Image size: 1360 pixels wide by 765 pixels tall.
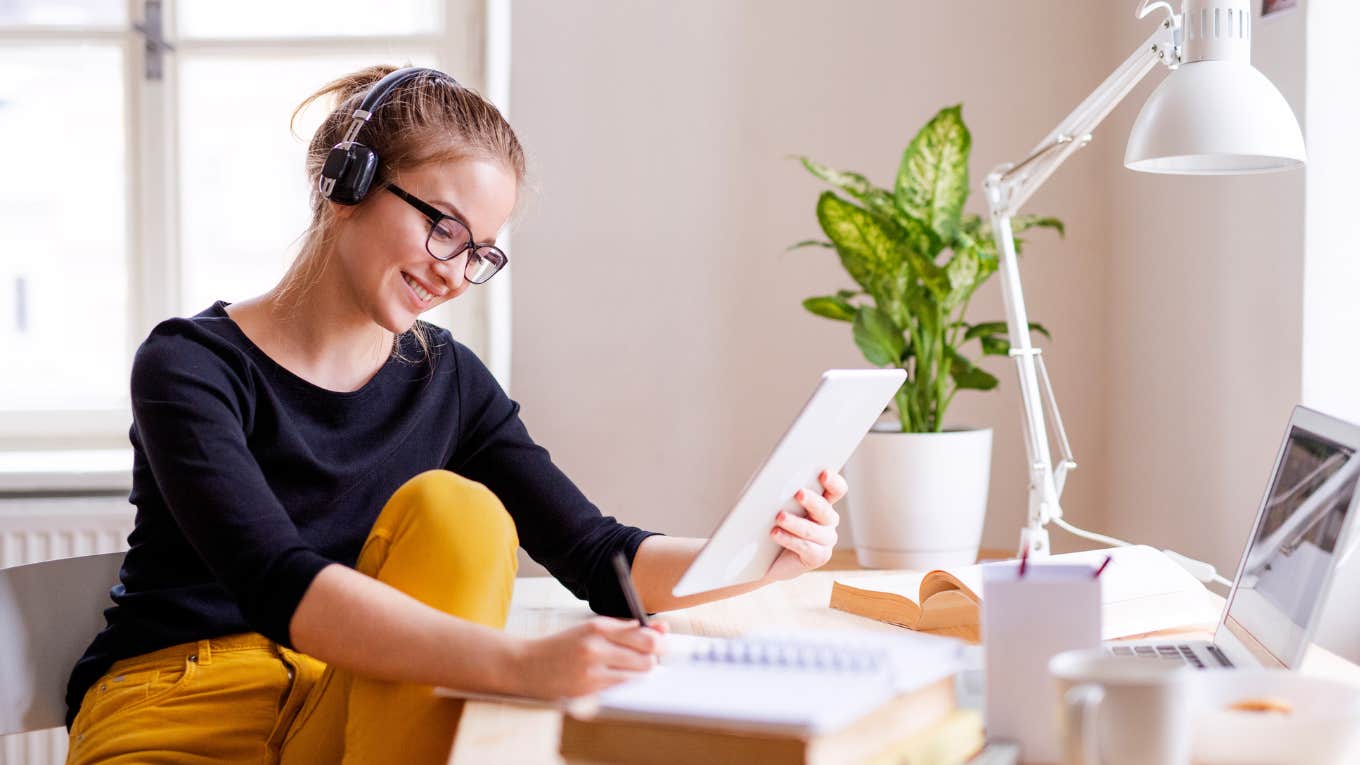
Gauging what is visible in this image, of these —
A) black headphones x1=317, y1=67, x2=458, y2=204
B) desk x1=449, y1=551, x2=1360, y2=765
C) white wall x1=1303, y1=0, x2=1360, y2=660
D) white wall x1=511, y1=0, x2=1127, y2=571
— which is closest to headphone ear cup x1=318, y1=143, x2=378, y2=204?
black headphones x1=317, y1=67, x2=458, y2=204

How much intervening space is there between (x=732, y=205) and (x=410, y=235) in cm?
99

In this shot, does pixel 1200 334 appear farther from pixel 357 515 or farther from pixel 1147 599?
pixel 357 515

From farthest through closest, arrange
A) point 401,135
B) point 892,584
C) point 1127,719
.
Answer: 1. point 892,584
2. point 401,135
3. point 1127,719

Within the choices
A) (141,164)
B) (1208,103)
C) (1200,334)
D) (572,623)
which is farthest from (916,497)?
(141,164)

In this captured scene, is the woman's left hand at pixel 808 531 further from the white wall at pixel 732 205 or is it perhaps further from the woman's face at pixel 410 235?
the white wall at pixel 732 205

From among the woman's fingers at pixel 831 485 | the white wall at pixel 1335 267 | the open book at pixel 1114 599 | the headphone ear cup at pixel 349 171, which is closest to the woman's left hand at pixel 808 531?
the woman's fingers at pixel 831 485

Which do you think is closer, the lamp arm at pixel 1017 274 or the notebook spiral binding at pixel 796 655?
the notebook spiral binding at pixel 796 655

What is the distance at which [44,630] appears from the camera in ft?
4.03

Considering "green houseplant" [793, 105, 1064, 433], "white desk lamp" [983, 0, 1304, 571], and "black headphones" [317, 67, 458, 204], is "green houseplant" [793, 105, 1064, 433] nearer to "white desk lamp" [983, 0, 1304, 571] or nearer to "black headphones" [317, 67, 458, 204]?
"white desk lamp" [983, 0, 1304, 571]

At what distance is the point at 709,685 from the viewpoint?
68cm

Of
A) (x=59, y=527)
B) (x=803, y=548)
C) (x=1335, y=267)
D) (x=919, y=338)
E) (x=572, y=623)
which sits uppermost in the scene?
(x=1335, y=267)

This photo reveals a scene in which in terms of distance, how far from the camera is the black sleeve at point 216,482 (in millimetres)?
928

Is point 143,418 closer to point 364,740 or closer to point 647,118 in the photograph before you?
point 364,740

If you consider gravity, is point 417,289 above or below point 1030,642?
above
